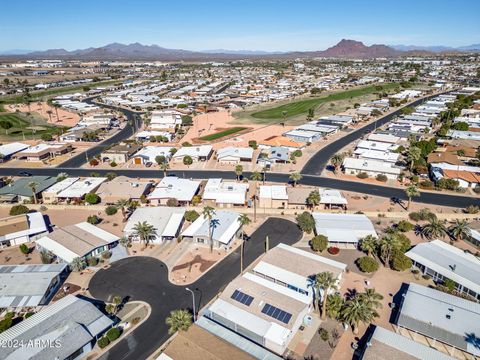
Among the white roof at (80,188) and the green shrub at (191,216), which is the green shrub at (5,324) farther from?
the white roof at (80,188)

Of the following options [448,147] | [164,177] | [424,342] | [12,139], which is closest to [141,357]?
[424,342]

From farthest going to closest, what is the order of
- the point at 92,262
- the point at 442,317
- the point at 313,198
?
the point at 313,198 → the point at 92,262 → the point at 442,317

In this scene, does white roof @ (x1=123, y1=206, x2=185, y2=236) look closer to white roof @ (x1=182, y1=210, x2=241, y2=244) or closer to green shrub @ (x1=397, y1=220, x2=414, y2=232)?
white roof @ (x1=182, y1=210, x2=241, y2=244)

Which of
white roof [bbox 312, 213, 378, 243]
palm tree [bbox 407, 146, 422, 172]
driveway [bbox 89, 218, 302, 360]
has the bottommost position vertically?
driveway [bbox 89, 218, 302, 360]

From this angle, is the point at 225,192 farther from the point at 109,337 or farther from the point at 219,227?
the point at 109,337

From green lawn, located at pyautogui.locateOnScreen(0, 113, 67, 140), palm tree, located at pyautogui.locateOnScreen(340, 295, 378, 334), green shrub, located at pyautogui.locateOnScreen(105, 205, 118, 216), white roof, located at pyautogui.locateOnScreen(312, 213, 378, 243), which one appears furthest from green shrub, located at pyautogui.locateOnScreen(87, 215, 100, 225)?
green lawn, located at pyautogui.locateOnScreen(0, 113, 67, 140)

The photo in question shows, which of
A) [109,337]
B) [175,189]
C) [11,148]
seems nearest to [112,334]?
[109,337]
